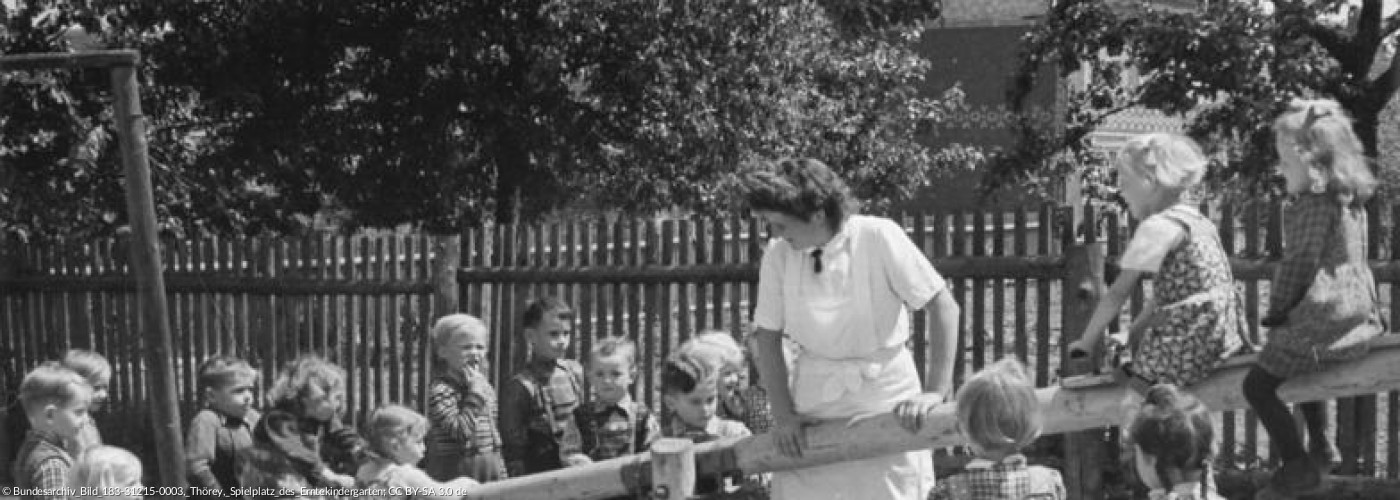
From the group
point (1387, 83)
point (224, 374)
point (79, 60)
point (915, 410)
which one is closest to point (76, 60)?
point (79, 60)

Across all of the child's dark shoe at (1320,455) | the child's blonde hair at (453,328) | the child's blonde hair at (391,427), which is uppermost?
the child's blonde hair at (453,328)

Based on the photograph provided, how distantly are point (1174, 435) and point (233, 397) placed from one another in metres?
3.72

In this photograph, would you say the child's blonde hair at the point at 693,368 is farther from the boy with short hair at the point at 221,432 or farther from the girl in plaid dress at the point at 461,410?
the boy with short hair at the point at 221,432

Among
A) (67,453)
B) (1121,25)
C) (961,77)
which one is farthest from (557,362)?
(961,77)

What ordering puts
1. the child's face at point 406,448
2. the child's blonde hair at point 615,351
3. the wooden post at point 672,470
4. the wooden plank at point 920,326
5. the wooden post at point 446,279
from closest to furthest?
the wooden post at point 672,470 → the child's face at point 406,448 → the child's blonde hair at point 615,351 → the wooden plank at point 920,326 → the wooden post at point 446,279

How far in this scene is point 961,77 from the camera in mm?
32750

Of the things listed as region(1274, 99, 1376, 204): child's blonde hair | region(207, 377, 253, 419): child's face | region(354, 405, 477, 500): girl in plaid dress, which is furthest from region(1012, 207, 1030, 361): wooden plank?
region(207, 377, 253, 419): child's face

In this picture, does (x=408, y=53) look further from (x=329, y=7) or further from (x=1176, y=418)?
(x=1176, y=418)

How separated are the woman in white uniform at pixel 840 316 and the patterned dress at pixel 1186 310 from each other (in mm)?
608

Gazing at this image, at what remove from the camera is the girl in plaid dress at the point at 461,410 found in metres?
6.59

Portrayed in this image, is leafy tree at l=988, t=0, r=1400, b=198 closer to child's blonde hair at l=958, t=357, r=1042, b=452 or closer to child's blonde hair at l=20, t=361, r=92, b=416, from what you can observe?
child's blonde hair at l=958, t=357, r=1042, b=452

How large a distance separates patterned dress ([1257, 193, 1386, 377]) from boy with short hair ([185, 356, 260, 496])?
3519mm

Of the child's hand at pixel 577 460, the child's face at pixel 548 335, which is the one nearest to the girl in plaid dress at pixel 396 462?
the child's hand at pixel 577 460

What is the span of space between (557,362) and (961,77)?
26.6 metres
